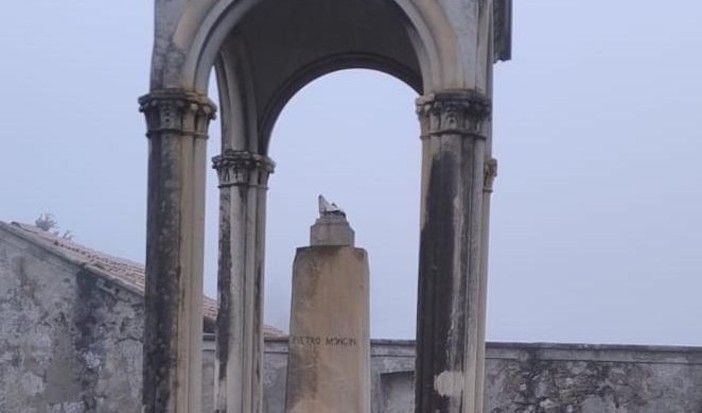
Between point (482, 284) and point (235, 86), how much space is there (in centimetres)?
328

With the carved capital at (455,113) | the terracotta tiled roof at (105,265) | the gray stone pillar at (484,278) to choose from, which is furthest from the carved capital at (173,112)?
the terracotta tiled roof at (105,265)

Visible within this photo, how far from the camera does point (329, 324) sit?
A: 33.9ft

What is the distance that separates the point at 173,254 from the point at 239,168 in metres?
2.91

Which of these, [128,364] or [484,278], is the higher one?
[484,278]

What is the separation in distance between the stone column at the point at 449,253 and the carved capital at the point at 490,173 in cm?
256

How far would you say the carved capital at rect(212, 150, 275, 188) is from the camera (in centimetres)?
1276

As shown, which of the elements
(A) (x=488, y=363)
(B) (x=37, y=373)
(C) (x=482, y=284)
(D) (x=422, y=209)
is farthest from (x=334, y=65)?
(B) (x=37, y=373)

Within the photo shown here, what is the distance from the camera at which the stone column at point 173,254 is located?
9.92 meters

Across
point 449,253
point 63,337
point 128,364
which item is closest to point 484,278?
point 449,253

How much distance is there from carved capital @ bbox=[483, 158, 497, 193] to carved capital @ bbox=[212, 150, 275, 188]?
2306mm

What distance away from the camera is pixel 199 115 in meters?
10.2

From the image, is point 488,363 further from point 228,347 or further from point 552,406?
point 228,347

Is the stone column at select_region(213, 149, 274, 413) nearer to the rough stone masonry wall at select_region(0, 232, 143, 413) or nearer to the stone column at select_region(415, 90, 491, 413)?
the stone column at select_region(415, 90, 491, 413)

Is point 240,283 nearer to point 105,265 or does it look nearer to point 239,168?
point 239,168
